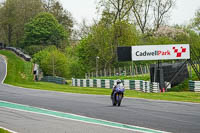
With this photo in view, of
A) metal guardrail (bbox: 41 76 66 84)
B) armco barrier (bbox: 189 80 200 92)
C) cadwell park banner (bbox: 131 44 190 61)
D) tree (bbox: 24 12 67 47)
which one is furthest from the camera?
tree (bbox: 24 12 67 47)

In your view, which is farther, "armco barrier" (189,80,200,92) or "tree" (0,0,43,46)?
"tree" (0,0,43,46)

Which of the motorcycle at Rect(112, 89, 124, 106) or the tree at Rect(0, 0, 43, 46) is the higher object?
the tree at Rect(0, 0, 43, 46)

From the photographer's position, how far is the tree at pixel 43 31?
97938 millimetres

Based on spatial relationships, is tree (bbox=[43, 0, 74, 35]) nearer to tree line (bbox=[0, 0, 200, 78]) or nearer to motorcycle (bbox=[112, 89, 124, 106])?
tree line (bbox=[0, 0, 200, 78])

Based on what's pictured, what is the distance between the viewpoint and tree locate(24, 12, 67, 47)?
9794cm

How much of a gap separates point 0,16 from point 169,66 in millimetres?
75410

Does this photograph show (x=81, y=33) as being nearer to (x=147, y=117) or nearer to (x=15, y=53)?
(x=15, y=53)

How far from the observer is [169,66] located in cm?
3928

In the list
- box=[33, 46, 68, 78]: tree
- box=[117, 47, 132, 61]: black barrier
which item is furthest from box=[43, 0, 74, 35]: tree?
box=[117, 47, 132, 61]: black barrier

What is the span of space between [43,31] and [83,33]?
1379 centimetres

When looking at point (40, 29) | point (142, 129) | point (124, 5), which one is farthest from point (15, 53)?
point (142, 129)

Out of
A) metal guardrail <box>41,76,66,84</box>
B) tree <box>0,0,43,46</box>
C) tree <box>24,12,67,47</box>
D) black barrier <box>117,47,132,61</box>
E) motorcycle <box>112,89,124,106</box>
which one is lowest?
motorcycle <box>112,89,124,106</box>

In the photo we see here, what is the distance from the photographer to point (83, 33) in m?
89.6

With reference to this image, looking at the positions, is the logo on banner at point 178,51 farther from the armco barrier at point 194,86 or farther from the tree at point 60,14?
the tree at point 60,14
